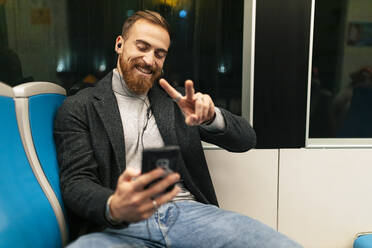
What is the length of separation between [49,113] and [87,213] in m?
0.49

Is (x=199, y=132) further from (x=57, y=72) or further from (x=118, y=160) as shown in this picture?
(x=57, y=72)

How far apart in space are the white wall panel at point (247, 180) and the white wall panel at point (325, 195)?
0.19 ft

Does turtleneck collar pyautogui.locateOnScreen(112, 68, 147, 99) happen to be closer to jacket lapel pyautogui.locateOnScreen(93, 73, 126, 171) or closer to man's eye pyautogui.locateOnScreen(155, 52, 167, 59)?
jacket lapel pyautogui.locateOnScreen(93, 73, 126, 171)

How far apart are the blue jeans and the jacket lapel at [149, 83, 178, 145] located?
1.02 feet

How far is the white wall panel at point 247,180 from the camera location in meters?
1.79

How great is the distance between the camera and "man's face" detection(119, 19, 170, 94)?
4.60ft

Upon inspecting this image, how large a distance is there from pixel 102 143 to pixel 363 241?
1.48 metres

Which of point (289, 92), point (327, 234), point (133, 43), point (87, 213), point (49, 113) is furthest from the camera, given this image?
point (327, 234)

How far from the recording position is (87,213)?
1047 mm

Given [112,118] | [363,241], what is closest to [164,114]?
[112,118]

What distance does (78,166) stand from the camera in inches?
46.8

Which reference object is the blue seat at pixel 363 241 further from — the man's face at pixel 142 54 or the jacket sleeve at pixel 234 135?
the man's face at pixel 142 54

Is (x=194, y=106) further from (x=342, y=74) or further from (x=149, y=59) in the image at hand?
(x=342, y=74)

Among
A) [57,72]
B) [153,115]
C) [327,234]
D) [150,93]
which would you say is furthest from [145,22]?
[327,234]
